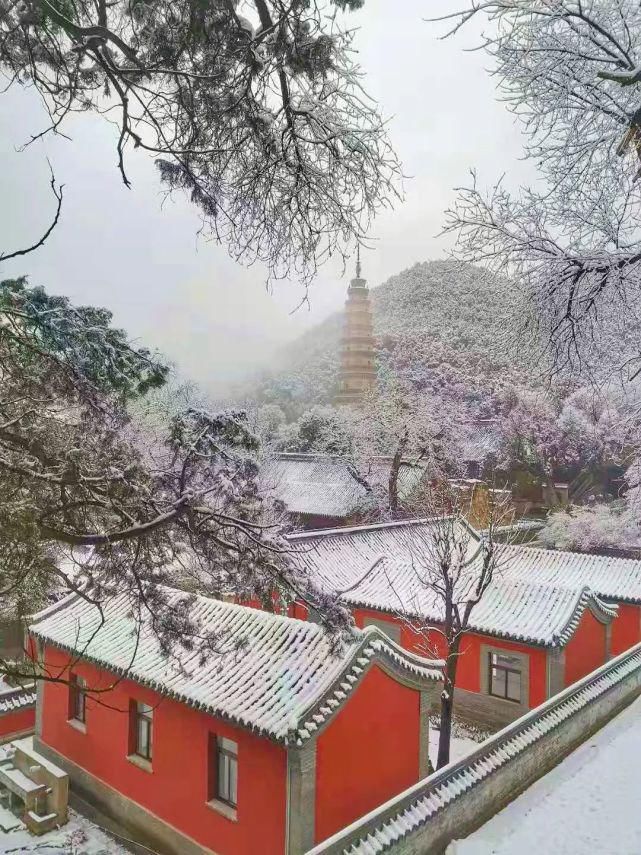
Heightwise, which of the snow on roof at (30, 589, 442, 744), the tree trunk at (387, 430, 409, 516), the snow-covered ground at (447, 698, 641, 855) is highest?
the tree trunk at (387, 430, 409, 516)

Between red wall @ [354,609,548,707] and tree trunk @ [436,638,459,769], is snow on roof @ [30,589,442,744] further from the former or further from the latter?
red wall @ [354,609,548,707]

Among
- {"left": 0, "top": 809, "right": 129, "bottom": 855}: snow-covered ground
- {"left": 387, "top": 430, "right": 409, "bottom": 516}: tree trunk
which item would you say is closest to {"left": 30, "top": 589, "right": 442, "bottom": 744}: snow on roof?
{"left": 0, "top": 809, "right": 129, "bottom": 855}: snow-covered ground

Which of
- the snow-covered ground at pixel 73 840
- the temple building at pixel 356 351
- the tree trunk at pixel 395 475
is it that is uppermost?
the temple building at pixel 356 351

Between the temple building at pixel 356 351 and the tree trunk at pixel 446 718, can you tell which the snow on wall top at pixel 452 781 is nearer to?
the tree trunk at pixel 446 718

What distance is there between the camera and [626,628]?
1433cm

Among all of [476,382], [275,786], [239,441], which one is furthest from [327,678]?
[476,382]

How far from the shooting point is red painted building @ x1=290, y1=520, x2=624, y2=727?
1168 centimetres

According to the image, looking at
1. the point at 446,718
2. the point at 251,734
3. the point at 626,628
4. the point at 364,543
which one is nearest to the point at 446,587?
the point at 446,718

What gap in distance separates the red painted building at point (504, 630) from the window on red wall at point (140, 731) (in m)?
3.79

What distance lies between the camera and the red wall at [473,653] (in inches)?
460

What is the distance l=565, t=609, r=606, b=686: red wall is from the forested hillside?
49.2ft

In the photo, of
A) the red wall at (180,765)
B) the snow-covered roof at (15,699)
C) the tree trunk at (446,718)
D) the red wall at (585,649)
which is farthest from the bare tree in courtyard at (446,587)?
the snow-covered roof at (15,699)

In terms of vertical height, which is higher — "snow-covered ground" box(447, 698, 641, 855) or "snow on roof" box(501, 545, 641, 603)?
"snow on roof" box(501, 545, 641, 603)

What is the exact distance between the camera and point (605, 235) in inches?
205
